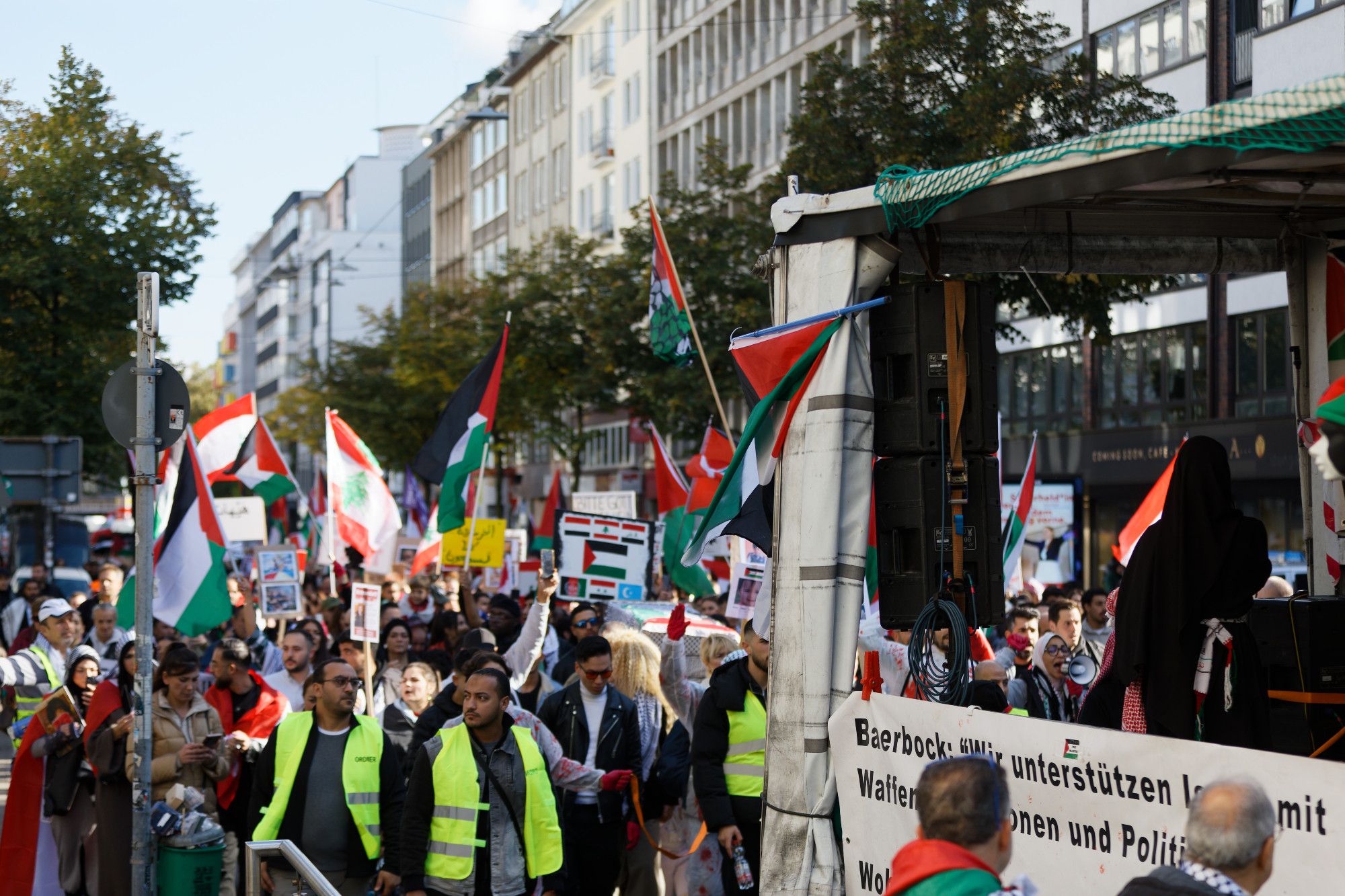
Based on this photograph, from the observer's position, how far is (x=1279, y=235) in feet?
27.8

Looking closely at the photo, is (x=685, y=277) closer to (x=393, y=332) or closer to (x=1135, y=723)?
(x=393, y=332)

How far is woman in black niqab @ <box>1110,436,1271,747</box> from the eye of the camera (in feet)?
21.7

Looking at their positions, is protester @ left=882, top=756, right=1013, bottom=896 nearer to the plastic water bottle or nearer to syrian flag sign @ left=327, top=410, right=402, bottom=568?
the plastic water bottle

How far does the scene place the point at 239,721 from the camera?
1086 centimetres

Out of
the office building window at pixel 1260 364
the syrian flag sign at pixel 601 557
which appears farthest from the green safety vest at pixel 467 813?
the office building window at pixel 1260 364

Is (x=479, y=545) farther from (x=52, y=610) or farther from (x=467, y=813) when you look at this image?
(x=467, y=813)

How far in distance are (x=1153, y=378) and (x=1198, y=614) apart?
3152 cm

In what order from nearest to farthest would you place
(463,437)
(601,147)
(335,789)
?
(335,789)
(463,437)
(601,147)

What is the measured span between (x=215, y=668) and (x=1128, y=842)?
6.89 metres

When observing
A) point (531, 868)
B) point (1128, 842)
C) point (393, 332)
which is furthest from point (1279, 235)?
point (393, 332)

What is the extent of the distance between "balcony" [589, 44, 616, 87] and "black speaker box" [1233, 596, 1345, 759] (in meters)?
62.0

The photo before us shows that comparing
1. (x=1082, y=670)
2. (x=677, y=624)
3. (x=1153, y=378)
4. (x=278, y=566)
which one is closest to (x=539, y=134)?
(x=1153, y=378)

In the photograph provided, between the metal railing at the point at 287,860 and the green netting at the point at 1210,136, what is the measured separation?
3.19 m

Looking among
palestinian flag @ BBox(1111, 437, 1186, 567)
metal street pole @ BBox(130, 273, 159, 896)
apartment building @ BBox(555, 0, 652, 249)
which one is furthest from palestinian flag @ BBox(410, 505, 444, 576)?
apartment building @ BBox(555, 0, 652, 249)
